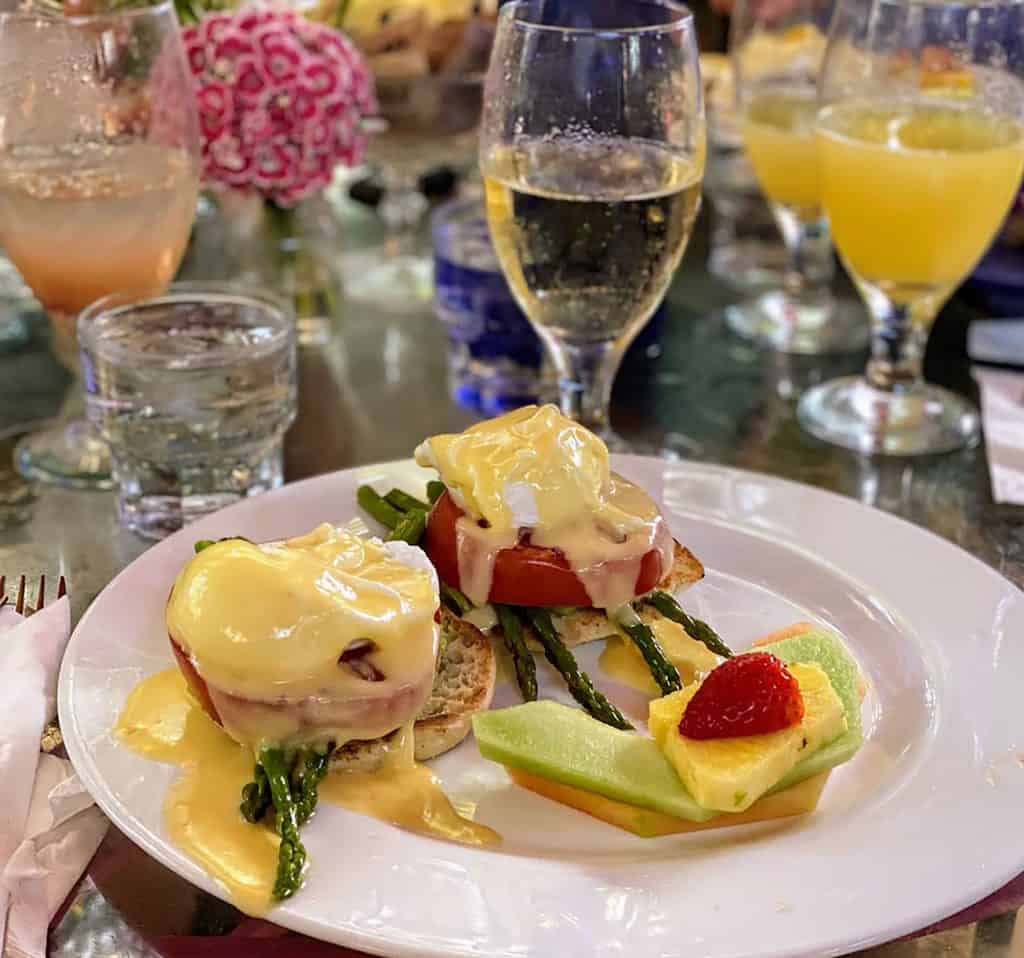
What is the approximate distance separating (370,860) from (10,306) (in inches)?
60.0

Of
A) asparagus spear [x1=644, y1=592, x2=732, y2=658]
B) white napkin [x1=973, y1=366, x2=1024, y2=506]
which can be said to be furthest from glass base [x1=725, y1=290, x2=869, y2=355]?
asparagus spear [x1=644, y1=592, x2=732, y2=658]

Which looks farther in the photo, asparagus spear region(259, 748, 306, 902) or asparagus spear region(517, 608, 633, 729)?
asparagus spear region(517, 608, 633, 729)

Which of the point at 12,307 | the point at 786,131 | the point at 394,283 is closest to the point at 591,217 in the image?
the point at 786,131

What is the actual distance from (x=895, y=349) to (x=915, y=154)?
312mm

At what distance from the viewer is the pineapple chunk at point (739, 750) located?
1037 millimetres

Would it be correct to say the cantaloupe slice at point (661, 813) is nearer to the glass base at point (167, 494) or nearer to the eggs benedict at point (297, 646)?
the eggs benedict at point (297, 646)

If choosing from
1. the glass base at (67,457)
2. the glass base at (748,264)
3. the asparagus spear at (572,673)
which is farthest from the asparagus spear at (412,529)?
the glass base at (748,264)

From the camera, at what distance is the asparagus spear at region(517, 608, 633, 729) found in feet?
4.00

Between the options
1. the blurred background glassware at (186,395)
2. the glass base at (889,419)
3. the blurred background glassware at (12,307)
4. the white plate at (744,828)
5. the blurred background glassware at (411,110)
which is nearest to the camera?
the white plate at (744,828)

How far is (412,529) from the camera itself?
1.36 metres

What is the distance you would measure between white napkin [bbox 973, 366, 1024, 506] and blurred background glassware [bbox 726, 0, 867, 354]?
0.80 feet

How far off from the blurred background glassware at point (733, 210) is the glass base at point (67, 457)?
1.15 metres

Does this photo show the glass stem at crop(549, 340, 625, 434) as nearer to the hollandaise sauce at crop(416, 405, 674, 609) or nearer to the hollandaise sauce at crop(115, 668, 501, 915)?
the hollandaise sauce at crop(416, 405, 674, 609)

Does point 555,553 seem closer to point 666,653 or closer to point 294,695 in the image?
point 666,653
